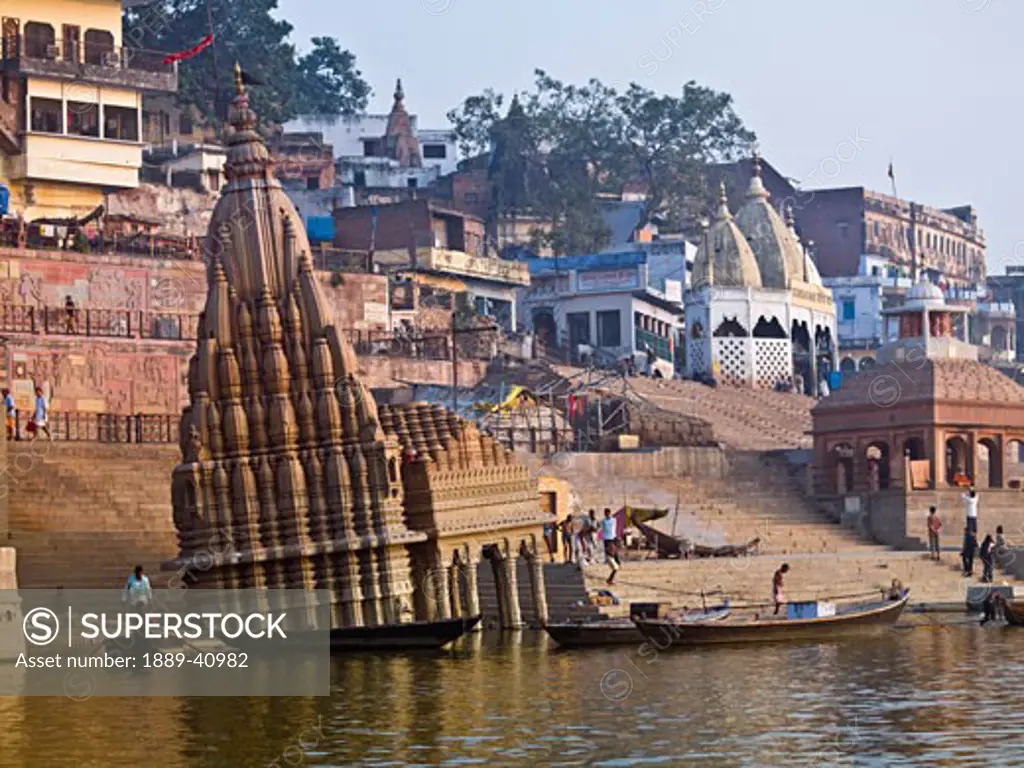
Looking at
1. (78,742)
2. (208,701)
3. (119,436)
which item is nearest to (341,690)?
(208,701)

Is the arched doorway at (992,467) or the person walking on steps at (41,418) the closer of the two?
the person walking on steps at (41,418)

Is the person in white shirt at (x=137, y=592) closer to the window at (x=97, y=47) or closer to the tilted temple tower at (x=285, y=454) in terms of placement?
the tilted temple tower at (x=285, y=454)

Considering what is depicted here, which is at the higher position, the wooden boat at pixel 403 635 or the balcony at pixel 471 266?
the balcony at pixel 471 266

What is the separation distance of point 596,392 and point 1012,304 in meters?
45.8

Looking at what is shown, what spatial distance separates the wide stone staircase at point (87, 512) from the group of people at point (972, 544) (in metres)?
14.7

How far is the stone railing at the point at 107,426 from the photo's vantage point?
1772 inches

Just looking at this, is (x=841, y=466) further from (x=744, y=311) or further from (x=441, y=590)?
(x=441, y=590)

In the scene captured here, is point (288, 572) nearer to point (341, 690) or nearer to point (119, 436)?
point (341, 690)

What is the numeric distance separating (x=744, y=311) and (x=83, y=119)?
1964 cm

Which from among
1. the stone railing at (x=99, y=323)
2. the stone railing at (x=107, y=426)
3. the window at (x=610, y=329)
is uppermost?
the window at (x=610, y=329)

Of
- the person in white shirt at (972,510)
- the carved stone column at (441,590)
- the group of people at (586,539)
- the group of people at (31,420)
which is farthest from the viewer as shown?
the person in white shirt at (972,510)

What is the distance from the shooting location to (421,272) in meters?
67.9

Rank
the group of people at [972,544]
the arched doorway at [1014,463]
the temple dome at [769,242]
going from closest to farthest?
the group of people at [972,544] < the arched doorway at [1014,463] < the temple dome at [769,242]

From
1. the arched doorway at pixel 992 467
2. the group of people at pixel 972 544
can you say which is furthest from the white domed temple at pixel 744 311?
the group of people at pixel 972 544
